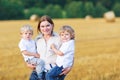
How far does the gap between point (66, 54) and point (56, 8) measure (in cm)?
4509

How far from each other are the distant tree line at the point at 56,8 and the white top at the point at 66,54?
41.7 m

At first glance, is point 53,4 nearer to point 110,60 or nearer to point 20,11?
point 20,11

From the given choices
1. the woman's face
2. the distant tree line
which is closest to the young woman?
the woman's face

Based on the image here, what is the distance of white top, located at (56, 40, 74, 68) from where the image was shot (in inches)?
179

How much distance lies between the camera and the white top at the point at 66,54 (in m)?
4.55

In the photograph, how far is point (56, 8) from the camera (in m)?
49.5

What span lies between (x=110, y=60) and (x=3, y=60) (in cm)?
220

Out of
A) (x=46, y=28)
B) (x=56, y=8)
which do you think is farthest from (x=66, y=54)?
(x=56, y=8)

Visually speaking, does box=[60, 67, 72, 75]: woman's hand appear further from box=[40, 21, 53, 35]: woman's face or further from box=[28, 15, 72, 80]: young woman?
box=[40, 21, 53, 35]: woman's face

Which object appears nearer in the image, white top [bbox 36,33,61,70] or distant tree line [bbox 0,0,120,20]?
white top [bbox 36,33,61,70]

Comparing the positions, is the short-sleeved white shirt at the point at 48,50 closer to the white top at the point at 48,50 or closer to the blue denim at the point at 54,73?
the white top at the point at 48,50

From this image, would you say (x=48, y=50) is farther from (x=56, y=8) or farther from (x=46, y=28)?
(x=56, y=8)

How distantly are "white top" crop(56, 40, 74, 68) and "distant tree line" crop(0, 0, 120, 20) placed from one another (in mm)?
41677

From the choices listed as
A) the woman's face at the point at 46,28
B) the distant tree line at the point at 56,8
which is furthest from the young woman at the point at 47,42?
the distant tree line at the point at 56,8
